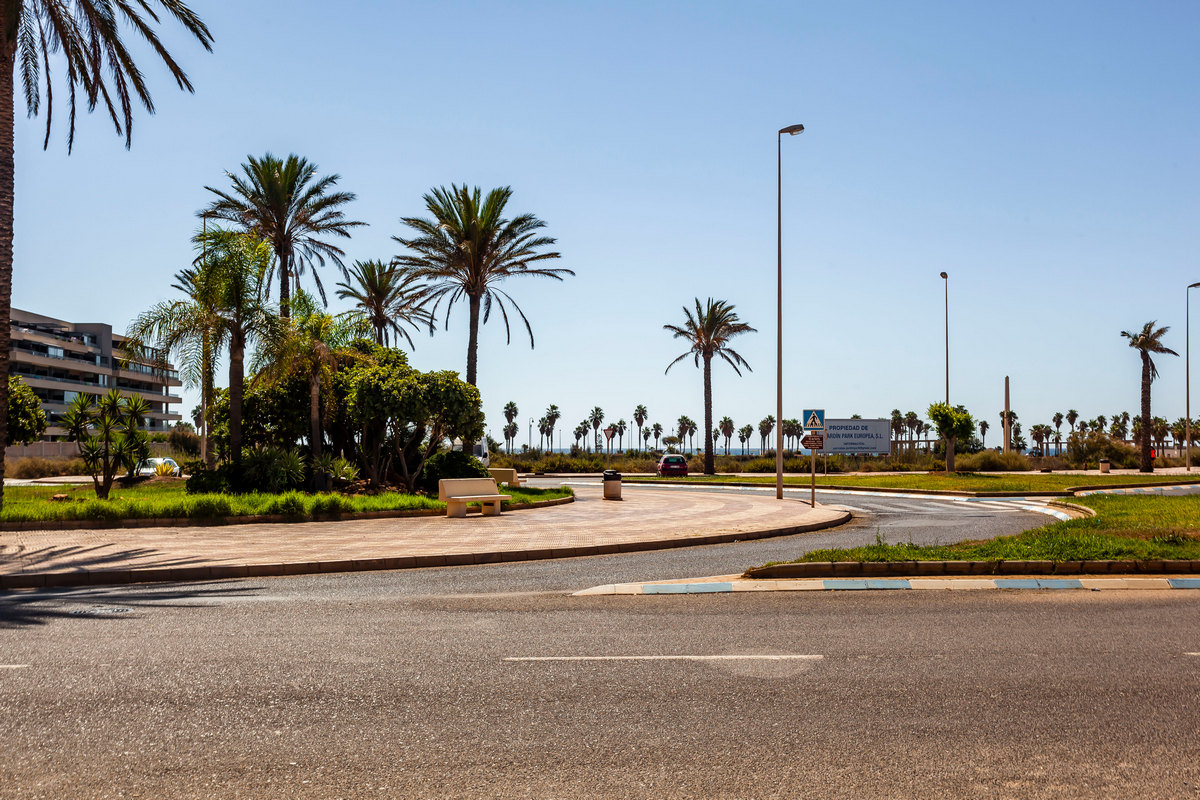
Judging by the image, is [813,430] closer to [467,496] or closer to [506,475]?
[467,496]

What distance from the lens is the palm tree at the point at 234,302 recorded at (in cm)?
2264

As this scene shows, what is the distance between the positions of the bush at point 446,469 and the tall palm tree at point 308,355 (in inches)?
140

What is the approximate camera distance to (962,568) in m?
10.2

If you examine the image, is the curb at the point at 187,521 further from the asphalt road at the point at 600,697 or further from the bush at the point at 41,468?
the bush at the point at 41,468

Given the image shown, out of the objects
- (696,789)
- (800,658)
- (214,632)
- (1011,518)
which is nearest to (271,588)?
(214,632)

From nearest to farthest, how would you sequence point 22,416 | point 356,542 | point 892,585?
point 892,585, point 356,542, point 22,416

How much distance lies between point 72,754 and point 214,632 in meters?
2.92

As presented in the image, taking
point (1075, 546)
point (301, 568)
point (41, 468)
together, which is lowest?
point (41, 468)

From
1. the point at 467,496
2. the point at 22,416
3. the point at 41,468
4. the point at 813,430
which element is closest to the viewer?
the point at 467,496

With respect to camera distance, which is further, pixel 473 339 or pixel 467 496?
pixel 473 339

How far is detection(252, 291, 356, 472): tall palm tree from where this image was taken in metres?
22.9

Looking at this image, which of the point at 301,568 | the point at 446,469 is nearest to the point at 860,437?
the point at 446,469

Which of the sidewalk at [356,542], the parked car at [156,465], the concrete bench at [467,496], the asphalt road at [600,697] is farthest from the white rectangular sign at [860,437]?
the asphalt road at [600,697]

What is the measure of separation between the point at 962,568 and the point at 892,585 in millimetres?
1353
